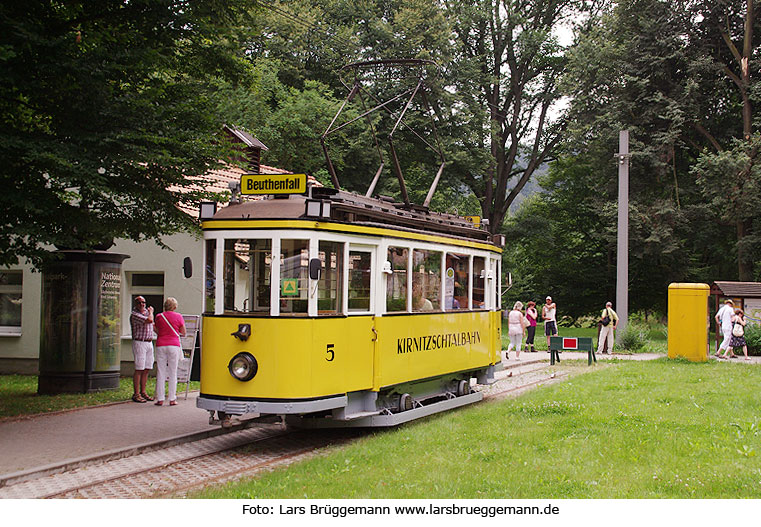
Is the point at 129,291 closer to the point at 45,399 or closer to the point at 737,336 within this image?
the point at 45,399

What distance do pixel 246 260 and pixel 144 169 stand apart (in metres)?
3.16

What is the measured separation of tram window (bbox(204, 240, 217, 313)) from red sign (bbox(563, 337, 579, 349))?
1434 centimetres

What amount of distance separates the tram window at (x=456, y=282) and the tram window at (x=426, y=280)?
13.4 inches

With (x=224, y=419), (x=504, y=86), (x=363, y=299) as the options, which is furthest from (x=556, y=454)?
(x=504, y=86)

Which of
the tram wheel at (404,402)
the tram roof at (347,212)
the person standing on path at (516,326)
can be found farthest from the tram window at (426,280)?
the person standing on path at (516,326)

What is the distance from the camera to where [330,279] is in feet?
35.7

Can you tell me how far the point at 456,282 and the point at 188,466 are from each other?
5623mm

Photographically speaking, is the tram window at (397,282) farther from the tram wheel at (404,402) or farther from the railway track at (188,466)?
the railway track at (188,466)

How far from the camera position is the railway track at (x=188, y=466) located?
865cm

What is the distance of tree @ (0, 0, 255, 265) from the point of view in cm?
1148

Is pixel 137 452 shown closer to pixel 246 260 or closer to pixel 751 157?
pixel 246 260

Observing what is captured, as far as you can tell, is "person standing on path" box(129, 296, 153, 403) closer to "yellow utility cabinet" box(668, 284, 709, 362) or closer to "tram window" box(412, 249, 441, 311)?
"tram window" box(412, 249, 441, 311)

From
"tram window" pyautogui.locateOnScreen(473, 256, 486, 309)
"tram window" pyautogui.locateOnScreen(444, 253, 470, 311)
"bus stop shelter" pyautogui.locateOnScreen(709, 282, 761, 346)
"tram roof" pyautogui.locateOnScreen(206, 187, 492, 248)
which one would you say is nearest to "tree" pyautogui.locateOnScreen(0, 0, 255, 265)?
"tram roof" pyautogui.locateOnScreen(206, 187, 492, 248)
